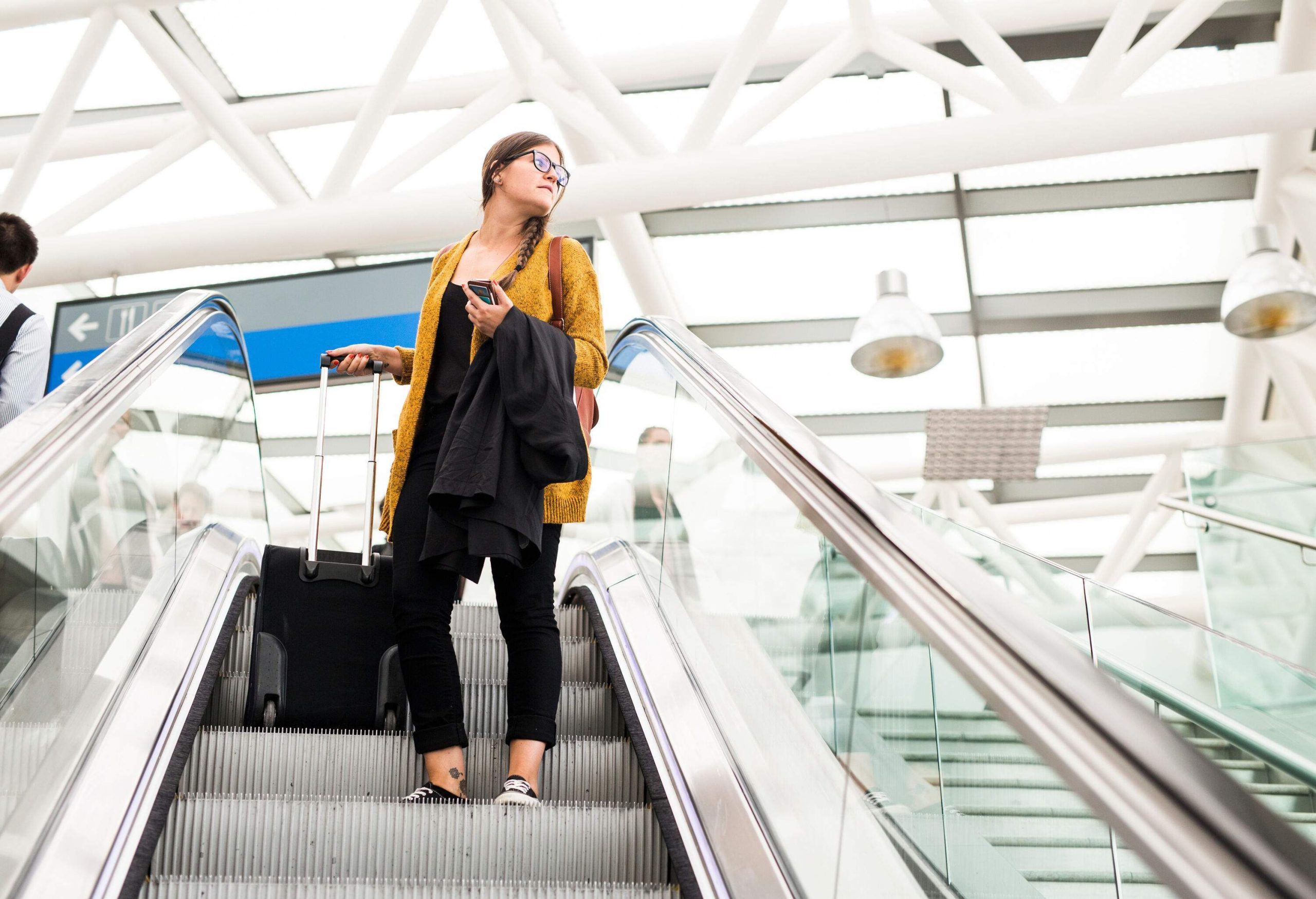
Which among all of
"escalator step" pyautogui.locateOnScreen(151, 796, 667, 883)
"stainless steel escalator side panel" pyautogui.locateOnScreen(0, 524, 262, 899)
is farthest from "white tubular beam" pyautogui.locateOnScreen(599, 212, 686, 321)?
"escalator step" pyautogui.locateOnScreen(151, 796, 667, 883)

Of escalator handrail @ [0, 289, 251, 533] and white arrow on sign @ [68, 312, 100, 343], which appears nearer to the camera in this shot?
escalator handrail @ [0, 289, 251, 533]

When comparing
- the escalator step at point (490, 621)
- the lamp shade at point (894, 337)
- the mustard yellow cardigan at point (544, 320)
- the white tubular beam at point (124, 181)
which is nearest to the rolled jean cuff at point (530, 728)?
the mustard yellow cardigan at point (544, 320)

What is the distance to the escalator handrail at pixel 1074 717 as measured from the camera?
3.00 ft

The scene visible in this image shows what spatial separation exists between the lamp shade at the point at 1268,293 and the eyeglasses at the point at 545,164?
5.04 metres

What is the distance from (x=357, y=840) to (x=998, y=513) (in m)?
13.4

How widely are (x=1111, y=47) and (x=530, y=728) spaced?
459cm

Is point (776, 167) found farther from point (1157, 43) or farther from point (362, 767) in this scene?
point (362, 767)

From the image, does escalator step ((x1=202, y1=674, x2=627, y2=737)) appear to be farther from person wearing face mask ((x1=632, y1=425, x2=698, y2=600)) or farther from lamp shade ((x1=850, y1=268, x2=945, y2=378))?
lamp shade ((x1=850, y1=268, x2=945, y2=378))

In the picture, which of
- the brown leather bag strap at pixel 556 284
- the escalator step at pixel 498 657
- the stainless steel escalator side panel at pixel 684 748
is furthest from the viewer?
the escalator step at pixel 498 657

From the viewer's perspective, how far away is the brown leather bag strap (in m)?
3.14

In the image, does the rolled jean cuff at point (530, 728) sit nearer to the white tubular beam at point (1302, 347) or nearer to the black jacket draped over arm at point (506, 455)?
the black jacket draped over arm at point (506, 455)

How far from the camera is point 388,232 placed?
6.09 metres

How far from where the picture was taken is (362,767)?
2980 millimetres

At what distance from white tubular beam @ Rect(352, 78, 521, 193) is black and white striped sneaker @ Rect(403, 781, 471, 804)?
161 inches
